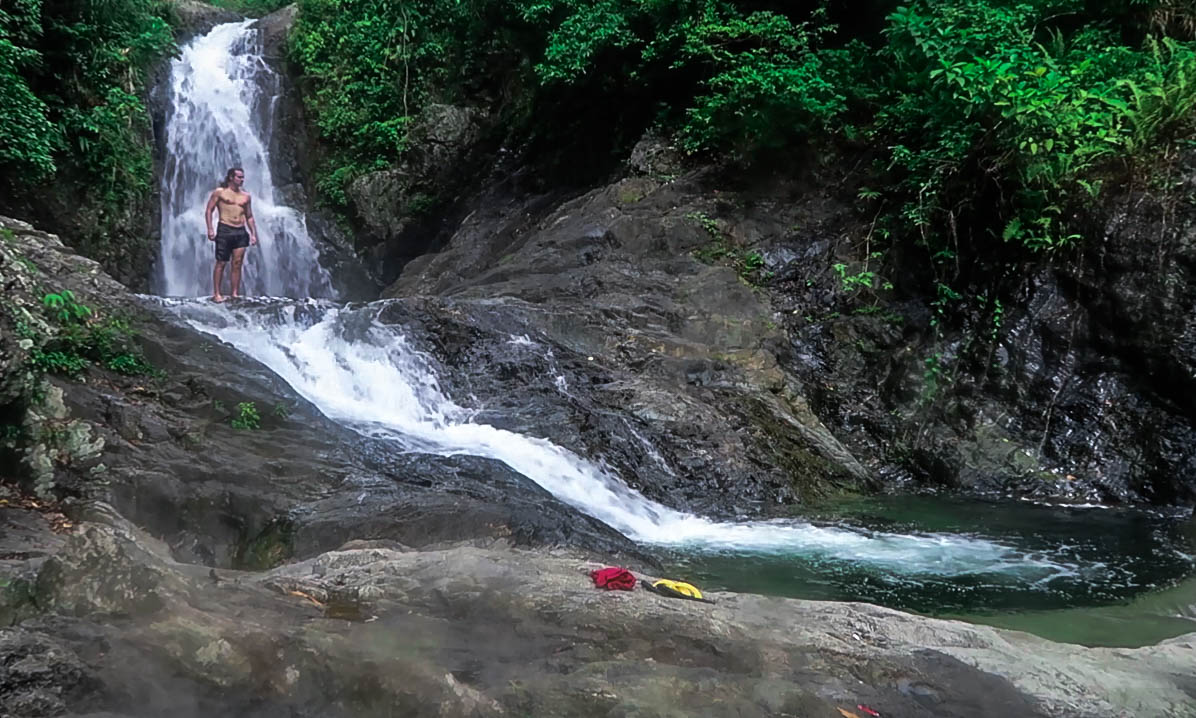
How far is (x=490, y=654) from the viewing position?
8.02 ft

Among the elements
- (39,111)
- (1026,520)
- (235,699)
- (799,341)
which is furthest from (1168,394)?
(39,111)

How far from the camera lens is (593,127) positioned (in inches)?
517

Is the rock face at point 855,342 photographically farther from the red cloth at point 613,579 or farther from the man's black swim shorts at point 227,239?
the red cloth at point 613,579

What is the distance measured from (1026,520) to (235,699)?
6422 mm

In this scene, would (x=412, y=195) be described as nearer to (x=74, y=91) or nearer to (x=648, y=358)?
(x=74, y=91)

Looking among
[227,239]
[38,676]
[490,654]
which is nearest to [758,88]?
[227,239]

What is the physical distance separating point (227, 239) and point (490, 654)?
9.17 metres

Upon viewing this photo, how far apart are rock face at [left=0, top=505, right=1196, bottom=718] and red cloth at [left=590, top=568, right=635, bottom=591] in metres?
0.09

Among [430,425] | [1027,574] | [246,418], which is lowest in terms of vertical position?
[1027,574]

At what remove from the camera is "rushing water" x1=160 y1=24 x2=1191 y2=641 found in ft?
15.4

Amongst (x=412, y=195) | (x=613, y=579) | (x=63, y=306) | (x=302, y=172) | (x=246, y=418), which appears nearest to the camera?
(x=613, y=579)

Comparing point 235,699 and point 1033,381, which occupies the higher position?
point 1033,381

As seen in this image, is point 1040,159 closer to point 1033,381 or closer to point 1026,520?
point 1033,381

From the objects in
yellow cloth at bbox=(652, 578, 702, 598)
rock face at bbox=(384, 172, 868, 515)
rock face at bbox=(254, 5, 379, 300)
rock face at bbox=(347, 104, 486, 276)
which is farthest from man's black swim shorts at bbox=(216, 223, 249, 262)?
yellow cloth at bbox=(652, 578, 702, 598)
